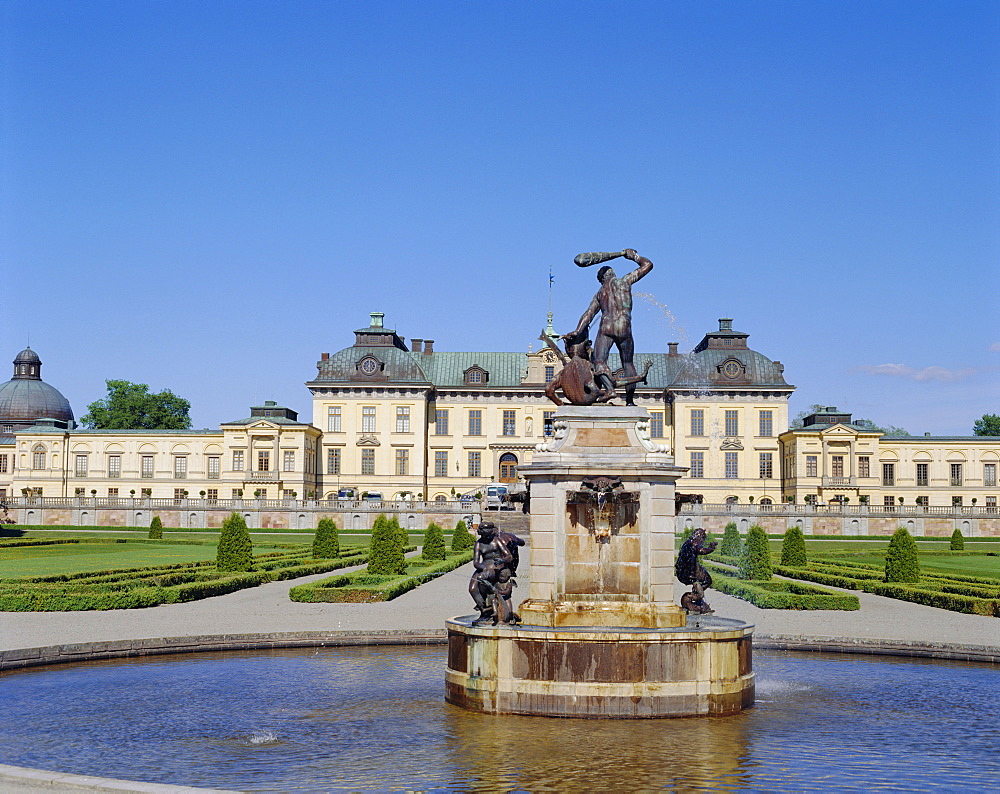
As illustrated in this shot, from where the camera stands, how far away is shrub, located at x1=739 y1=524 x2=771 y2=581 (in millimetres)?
33469

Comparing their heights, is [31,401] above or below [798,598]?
above

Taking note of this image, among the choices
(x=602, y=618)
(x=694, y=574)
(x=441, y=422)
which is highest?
(x=441, y=422)

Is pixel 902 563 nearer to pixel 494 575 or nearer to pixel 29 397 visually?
pixel 494 575

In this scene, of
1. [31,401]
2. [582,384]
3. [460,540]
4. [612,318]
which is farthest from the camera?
[31,401]

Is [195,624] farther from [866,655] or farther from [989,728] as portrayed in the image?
[989,728]

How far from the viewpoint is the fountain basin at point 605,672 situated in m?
12.4

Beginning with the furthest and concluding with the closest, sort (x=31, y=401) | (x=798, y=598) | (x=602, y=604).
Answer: (x=31, y=401)
(x=798, y=598)
(x=602, y=604)

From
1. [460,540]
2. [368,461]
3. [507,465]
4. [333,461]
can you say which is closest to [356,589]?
[460,540]

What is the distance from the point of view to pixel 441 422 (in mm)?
88250

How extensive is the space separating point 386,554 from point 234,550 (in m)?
4.81

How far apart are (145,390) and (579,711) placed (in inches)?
4006

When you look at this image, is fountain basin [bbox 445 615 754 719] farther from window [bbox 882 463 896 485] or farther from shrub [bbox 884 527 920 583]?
window [bbox 882 463 896 485]

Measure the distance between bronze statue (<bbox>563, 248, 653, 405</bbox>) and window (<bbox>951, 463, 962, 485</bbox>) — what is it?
76.9m

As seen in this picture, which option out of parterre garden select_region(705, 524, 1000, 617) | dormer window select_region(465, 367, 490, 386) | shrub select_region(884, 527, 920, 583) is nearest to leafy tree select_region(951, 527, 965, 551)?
parterre garden select_region(705, 524, 1000, 617)
